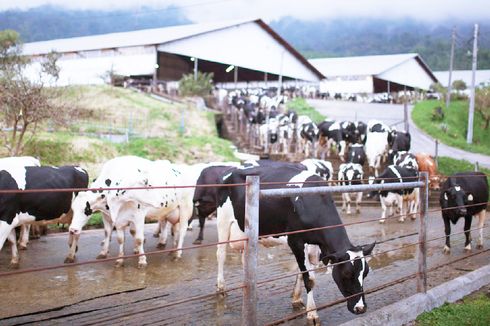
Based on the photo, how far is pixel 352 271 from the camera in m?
5.36

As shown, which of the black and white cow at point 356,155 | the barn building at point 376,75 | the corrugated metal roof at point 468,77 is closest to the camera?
the black and white cow at point 356,155

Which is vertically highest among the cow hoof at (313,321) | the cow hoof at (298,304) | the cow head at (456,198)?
the cow head at (456,198)

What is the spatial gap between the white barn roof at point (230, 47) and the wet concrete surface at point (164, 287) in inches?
1074

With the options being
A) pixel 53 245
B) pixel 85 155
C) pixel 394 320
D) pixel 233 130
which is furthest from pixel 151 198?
pixel 233 130

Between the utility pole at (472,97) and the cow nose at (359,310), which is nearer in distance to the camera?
the cow nose at (359,310)

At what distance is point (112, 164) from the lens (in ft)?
30.5

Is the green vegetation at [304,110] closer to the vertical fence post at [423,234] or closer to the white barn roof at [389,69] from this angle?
the white barn roof at [389,69]

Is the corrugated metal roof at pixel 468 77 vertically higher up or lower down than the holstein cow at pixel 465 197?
higher up

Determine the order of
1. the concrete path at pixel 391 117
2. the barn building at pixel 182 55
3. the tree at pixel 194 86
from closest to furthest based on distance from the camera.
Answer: the concrete path at pixel 391 117 < the tree at pixel 194 86 < the barn building at pixel 182 55

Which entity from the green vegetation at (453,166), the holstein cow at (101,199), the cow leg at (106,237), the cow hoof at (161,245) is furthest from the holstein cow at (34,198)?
the green vegetation at (453,166)

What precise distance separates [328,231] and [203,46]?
112 ft

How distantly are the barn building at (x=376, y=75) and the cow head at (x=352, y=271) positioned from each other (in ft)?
168

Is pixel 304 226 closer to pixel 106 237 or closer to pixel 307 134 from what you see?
pixel 106 237

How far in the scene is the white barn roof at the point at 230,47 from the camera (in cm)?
3684
